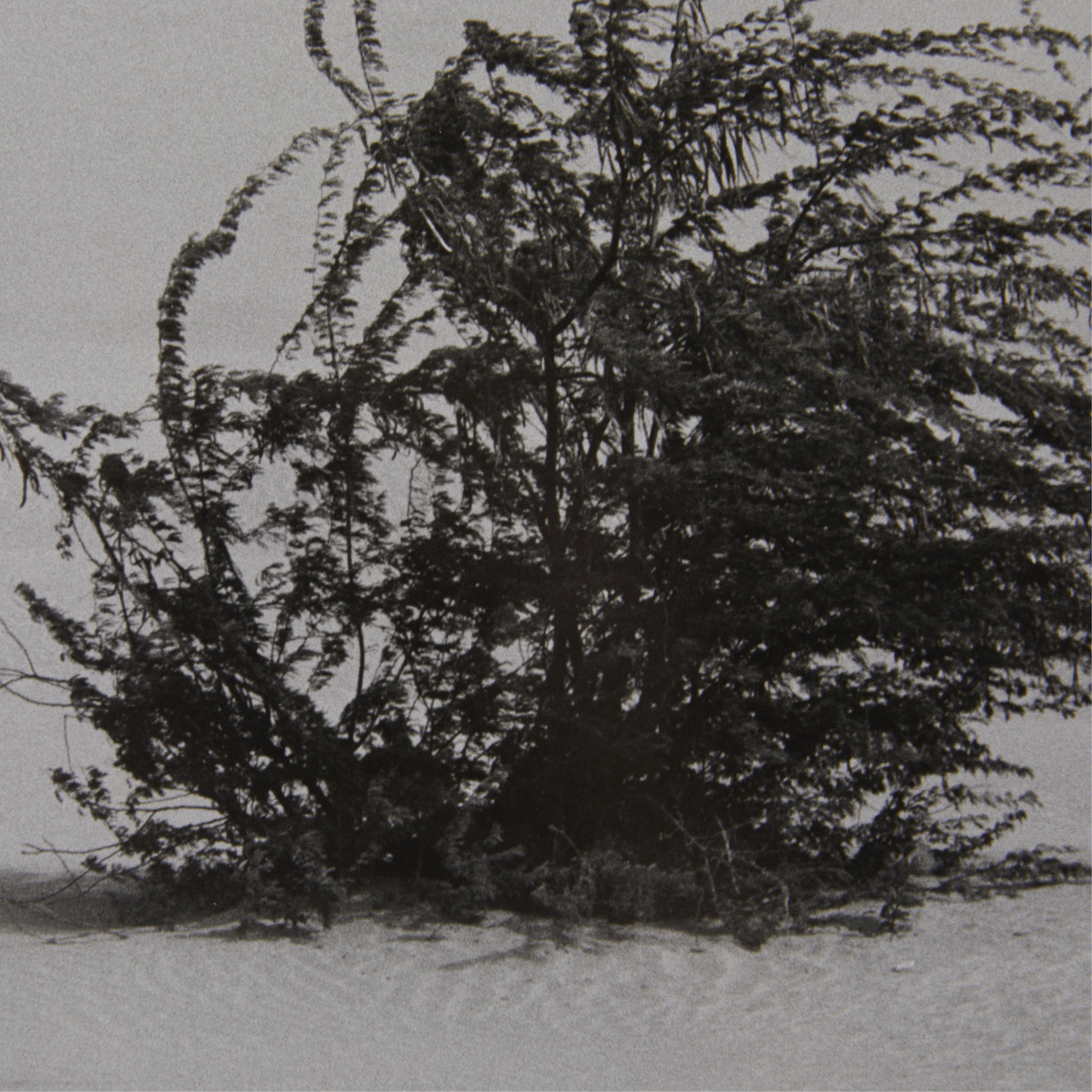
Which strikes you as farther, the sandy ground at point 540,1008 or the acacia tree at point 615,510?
the acacia tree at point 615,510

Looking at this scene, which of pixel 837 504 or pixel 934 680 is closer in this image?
pixel 837 504

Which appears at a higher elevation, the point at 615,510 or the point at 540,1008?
the point at 615,510

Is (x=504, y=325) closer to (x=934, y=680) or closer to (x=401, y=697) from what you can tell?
(x=401, y=697)

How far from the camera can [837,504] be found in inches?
283

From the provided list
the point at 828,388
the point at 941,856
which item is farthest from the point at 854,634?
the point at 941,856

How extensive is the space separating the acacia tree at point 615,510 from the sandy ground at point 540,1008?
62 centimetres

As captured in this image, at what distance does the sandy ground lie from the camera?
186 inches

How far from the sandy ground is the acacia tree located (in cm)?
62

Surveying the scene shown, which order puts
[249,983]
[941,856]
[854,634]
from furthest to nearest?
[941,856], [854,634], [249,983]

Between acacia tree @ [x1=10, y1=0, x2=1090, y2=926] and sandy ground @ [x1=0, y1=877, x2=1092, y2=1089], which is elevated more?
acacia tree @ [x1=10, y1=0, x2=1090, y2=926]

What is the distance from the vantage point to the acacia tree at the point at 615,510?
23.2 ft

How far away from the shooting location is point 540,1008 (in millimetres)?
5598

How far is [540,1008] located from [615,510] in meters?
2.94

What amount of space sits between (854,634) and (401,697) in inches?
113
